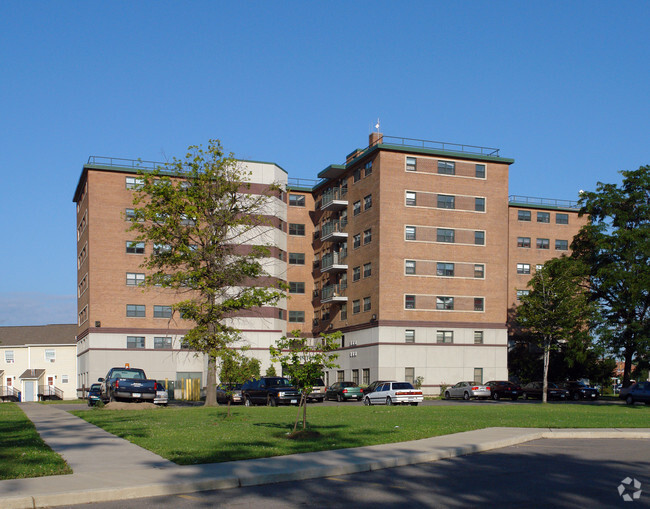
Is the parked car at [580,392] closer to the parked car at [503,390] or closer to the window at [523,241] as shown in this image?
the parked car at [503,390]

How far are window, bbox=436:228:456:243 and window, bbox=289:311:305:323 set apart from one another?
19972 mm

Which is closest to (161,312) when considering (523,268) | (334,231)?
(334,231)

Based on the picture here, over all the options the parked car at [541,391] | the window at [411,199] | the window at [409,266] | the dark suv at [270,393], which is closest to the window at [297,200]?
the window at [411,199]

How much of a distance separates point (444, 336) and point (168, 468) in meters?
53.3

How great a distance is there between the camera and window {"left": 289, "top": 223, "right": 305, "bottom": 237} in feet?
255

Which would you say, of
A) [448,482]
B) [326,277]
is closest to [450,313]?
[326,277]

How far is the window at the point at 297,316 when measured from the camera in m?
76.9

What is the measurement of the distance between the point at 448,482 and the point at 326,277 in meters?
63.2

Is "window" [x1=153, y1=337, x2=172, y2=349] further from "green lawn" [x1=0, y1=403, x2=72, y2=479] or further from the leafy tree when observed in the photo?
"green lawn" [x1=0, y1=403, x2=72, y2=479]

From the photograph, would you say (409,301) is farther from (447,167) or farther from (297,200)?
(297,200)

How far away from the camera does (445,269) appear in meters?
63.8

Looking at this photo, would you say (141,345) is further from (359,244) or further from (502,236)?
(502,236)

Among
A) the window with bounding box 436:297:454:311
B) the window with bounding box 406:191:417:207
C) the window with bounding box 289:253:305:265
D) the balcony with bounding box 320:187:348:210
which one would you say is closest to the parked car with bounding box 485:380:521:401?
the window with bounding box 436:297:454:311

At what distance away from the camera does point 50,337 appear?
92.9 metres
